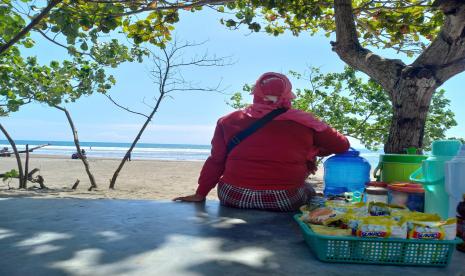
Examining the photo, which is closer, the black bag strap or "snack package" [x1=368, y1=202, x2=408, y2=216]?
"snack package" [x1=368, y1=202, x2=408, y2=216]

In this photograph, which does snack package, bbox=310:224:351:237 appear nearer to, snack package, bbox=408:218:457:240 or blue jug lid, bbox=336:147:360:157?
snack package, bbox=408:218:457:240

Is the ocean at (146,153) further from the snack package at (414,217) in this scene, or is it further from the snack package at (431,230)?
the snack package at (431,230)

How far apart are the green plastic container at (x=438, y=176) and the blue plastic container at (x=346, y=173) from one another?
115cm

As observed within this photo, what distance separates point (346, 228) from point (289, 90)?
1.71 meters

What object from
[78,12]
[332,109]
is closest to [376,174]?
[78,12]

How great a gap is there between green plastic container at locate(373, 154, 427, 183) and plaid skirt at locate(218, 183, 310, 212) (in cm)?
70

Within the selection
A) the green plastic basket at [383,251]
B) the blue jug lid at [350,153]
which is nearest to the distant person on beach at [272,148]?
the blue jug lid at [350,153]

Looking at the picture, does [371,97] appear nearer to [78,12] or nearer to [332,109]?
[332,109]

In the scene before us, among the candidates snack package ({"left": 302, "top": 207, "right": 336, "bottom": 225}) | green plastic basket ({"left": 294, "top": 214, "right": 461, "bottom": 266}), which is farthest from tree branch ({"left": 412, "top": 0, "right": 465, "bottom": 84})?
green plastic basket ({"left": 294, "top": 214, "right": 461, "bottom": 266})

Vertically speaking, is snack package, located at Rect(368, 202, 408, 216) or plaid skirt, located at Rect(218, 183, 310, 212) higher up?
snack package, located at Rect(368, 202, 408, 216)

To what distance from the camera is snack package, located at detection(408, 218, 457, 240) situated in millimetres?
1649

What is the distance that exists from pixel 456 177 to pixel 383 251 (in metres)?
0.71

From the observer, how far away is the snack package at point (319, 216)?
1.90 m

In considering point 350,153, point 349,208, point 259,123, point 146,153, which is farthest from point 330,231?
point 146,153
